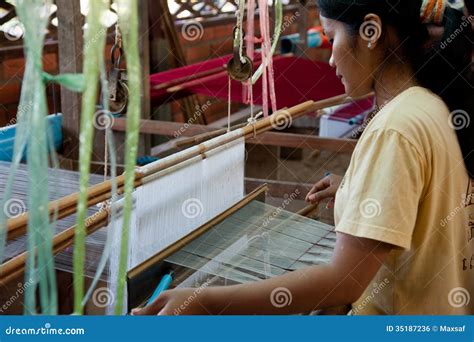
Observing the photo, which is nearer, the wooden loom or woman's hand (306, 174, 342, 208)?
the wooden loom

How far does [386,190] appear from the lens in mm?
915

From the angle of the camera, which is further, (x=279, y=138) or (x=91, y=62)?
(x=279, y=138)

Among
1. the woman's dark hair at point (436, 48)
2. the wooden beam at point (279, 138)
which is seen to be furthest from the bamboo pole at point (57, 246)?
the wooden beam at point (279, 138)

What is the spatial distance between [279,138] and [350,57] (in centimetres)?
153

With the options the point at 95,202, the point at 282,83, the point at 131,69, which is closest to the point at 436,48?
the point at 131,69

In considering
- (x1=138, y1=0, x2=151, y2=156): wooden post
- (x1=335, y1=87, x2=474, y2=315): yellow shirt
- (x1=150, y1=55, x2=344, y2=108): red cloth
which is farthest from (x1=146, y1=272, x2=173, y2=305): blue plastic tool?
(x1=150, y1=55, x2=344, y2=108): red cloth

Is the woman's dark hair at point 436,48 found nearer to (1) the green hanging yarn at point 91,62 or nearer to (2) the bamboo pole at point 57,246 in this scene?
(1) the green hanging yarn at point 91,62

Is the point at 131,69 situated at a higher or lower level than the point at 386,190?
higher

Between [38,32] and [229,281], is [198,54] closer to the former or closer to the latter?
[229,281]

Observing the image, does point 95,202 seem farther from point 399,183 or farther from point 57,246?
point 399,183

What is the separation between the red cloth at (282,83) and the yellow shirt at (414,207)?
6.90 ft

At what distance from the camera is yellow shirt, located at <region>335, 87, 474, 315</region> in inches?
36.1

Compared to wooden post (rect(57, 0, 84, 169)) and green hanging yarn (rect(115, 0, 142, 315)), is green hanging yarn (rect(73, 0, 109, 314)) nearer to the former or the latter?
green hanging yarn (rect(115, 0, 142, 315))

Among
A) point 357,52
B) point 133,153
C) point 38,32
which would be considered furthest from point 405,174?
point 38,32
